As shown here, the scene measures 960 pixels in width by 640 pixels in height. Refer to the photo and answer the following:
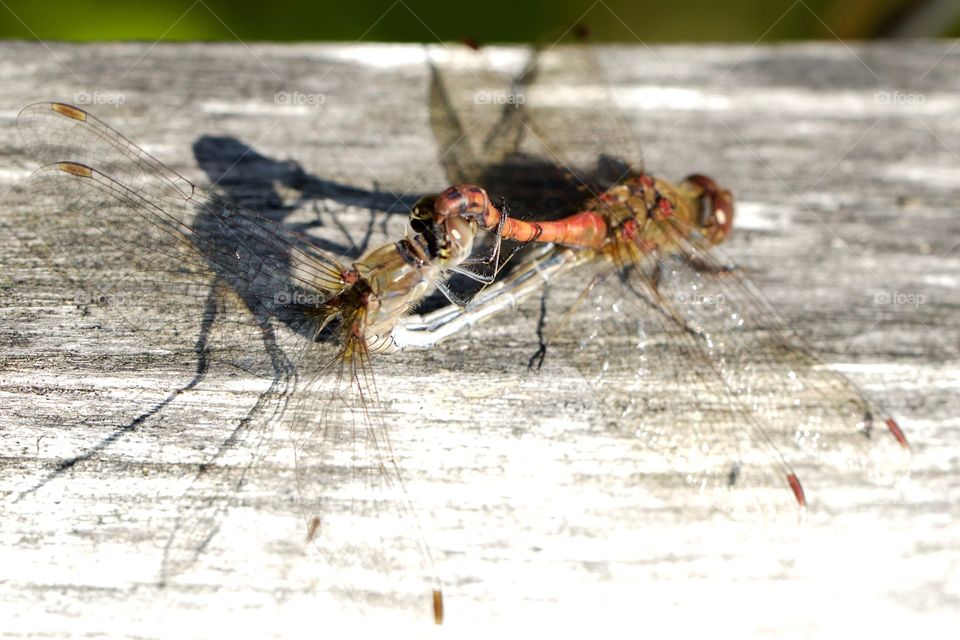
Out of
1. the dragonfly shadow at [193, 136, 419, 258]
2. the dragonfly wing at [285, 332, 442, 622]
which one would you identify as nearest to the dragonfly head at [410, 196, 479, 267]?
the dragonfly shadow at [193, 136, 419, 258]

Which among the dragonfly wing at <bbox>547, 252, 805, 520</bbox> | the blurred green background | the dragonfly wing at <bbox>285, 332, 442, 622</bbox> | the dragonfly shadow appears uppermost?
the blurred green background

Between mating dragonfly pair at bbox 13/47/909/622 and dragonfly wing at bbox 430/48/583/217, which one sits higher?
dragonfly wing at bbox 430/48/583/217

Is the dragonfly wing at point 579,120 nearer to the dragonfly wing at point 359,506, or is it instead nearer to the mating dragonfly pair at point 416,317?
the mating dragonfly pair at point 416,317

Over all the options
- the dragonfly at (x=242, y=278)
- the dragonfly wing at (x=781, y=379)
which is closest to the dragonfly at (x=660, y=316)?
the dragonfly wing at (x=781, y=379)

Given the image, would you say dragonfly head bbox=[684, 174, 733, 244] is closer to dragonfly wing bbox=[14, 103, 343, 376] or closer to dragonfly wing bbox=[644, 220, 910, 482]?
dragonfly wing bbox=[644, 220, 910, 482]

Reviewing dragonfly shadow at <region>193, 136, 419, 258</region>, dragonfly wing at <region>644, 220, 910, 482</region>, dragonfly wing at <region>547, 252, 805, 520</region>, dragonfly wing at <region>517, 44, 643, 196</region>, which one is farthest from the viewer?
dragonfly wing at <region>517, 44, 643, 196</region>

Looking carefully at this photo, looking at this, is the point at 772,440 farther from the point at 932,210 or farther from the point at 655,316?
the point at 932,210
